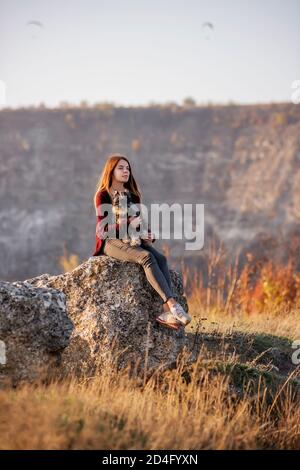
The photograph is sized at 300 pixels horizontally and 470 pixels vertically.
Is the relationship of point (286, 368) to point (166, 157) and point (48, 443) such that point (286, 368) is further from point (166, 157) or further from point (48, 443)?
point (166, 157)

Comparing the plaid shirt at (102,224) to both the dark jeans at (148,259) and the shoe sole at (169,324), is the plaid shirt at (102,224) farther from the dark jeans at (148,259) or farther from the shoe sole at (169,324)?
the shoe sole at (169,324)

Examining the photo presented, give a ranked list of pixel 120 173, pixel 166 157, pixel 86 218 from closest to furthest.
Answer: pixel 120 173
pixel 86 218
pixel 166 157

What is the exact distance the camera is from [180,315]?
5777mm

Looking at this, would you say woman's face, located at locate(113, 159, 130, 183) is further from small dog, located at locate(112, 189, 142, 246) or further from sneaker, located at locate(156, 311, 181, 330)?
sneaker, located at locate(156, 311, 181, 330)

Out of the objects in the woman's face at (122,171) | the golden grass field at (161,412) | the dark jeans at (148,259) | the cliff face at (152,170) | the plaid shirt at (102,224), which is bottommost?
the golden grass field at (161,412)

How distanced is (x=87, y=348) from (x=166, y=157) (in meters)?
29.7

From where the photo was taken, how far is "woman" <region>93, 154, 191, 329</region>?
5879 millimetres

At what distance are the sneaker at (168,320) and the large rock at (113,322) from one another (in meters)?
0.12

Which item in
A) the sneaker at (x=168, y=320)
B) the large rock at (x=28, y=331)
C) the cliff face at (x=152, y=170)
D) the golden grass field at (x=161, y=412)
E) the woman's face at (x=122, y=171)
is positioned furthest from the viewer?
the cliff face at (x=152, y=170)

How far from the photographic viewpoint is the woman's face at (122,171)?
6688 millimetres

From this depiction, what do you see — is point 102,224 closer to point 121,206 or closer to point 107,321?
point 121,206

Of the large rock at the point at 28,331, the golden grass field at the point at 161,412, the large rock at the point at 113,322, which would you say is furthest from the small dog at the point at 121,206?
the golden grass field at the point at 161,412
